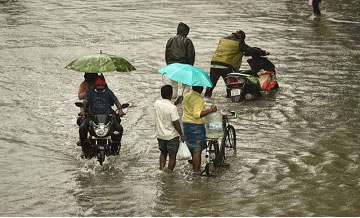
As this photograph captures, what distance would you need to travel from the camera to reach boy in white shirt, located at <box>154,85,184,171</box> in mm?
12070

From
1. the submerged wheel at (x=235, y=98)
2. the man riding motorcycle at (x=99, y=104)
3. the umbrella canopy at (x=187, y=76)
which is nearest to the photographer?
the umbrella canopy at (x=187, y=76)

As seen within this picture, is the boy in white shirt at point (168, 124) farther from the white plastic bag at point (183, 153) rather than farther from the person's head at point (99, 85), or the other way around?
the person's head at point (99, 85)

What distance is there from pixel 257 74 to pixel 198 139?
599 centimetres

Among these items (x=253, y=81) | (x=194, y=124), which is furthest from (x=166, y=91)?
(x=253, y=81)

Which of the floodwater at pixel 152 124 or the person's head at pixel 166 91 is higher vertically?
the person's head at pixel 166 91

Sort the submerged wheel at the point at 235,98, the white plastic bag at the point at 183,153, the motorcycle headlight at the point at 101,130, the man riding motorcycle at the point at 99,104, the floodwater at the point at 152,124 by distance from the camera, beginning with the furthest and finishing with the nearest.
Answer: the submerged wheel at the point at 235,98
the man riding motorcycle at the point at 99,104
the motorcycle headlight at the point at 101,130
the white plastic bag at the point at 183,153
the floodwater at the point at 152,124

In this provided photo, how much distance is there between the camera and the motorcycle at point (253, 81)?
1723 centimetres

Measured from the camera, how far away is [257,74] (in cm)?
1802

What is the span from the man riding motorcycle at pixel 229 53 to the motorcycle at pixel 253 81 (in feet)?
0.69

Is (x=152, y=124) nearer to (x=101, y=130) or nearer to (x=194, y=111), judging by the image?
(x=101, y=130)

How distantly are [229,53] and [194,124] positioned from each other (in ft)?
17.3

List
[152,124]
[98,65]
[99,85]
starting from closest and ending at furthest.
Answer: [99,85], [98,65], [152,124]

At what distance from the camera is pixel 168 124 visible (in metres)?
12.2

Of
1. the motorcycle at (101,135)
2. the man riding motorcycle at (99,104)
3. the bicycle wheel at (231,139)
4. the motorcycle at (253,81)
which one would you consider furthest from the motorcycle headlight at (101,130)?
the motorcycle at (253,81)
